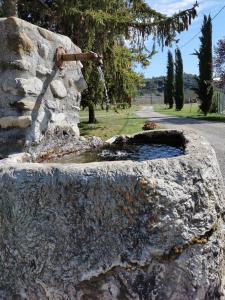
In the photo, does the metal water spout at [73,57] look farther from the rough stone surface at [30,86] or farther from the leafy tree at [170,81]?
the leafy tree at [170,81]

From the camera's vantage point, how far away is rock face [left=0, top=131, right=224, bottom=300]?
1917 millimetres

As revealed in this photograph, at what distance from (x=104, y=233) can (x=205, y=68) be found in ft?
76.6

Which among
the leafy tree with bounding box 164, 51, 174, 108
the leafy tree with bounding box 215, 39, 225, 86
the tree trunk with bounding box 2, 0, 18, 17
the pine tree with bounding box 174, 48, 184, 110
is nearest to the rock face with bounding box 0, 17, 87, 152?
the tree trunk with bounding box 2, 0, 18, 17

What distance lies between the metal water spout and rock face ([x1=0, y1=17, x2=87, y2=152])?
0.14 feet

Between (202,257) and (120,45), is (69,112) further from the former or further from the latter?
(120,45)

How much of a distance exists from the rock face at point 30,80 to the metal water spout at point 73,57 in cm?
4

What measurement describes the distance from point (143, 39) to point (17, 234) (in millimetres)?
8102

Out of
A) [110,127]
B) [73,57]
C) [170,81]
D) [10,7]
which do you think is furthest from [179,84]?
[73,57]

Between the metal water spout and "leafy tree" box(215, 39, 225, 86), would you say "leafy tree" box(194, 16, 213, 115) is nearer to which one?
"leafy tree" box(215, 39, 225, 86)

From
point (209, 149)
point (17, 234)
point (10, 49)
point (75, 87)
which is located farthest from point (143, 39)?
point (17, 234)

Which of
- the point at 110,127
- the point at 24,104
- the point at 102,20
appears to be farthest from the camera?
the point at 110,127

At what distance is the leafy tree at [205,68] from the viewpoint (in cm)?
2372

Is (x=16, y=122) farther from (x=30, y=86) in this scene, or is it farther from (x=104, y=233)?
(x=104, y=233)

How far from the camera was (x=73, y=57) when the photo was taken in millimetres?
3287
